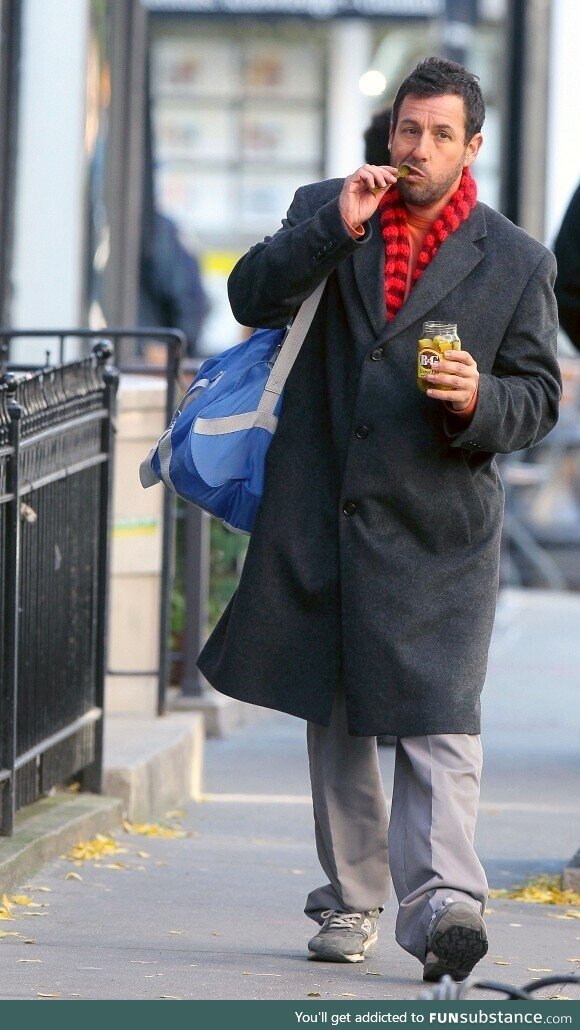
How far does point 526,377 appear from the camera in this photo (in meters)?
4.25

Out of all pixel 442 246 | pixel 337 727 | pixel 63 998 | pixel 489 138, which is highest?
pixel 489 138

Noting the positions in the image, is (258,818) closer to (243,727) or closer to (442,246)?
(243,727)

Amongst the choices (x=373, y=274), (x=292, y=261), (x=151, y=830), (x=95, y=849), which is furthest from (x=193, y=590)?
(x=292, y=261)

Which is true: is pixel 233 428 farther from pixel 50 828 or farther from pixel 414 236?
pixel 50 828

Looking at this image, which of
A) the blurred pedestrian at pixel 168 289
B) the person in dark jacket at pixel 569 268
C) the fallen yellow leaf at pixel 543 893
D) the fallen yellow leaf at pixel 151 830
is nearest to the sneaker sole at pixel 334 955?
Result: the fallen yellow leaf at pixel 543 893

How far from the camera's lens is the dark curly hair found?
4168mm

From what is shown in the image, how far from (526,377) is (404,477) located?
332 millimetres

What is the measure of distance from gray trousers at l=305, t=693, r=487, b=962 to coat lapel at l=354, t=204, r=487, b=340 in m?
0.82

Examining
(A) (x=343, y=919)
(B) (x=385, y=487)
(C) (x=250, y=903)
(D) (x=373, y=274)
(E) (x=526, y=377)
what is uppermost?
(D) (x=373, y=274)

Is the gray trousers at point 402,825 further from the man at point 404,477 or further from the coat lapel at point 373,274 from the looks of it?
the coat lapel at point 373,274
